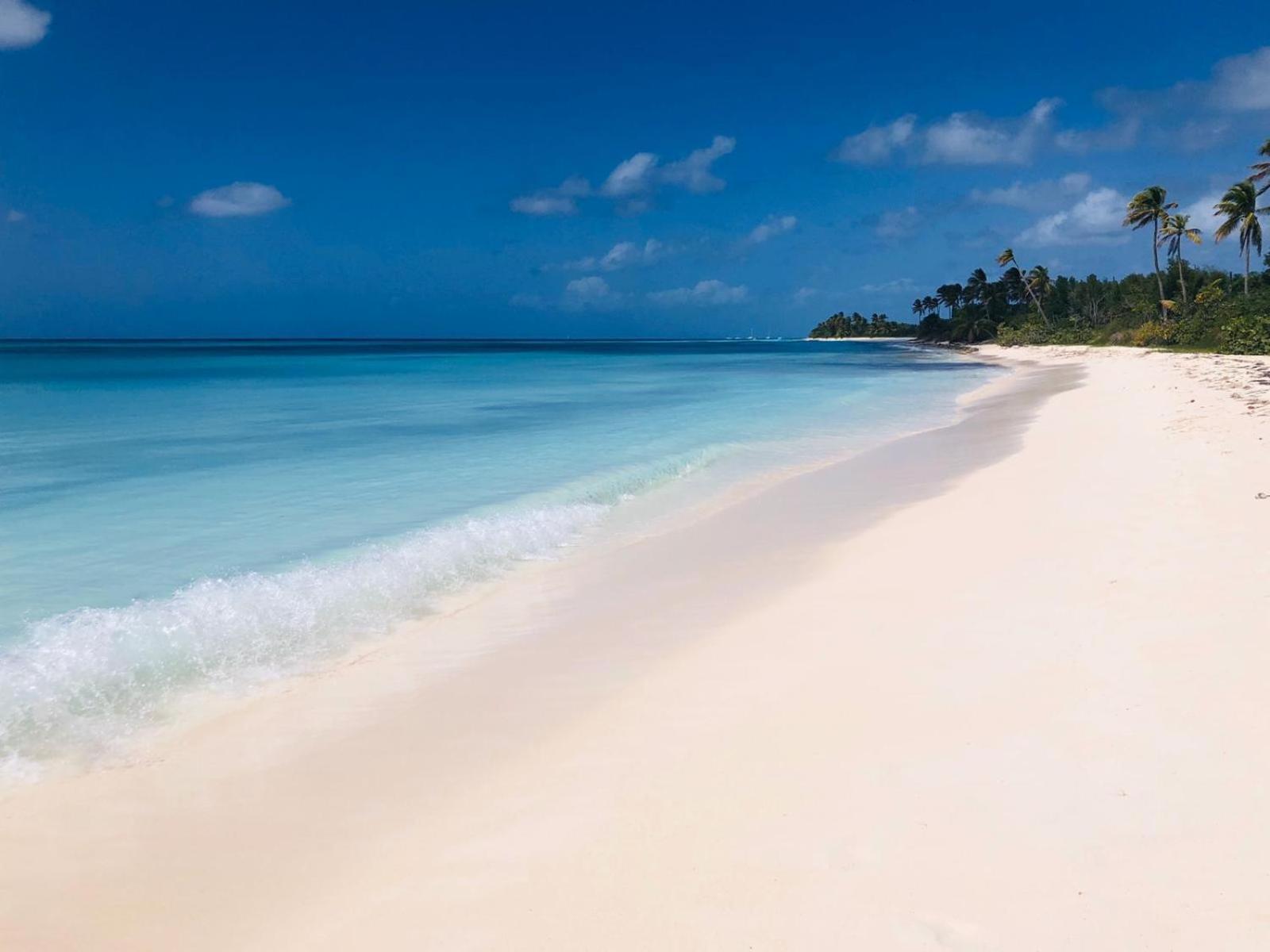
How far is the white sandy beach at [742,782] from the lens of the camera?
2.68 meters

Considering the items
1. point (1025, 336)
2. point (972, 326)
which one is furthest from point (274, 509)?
point (972, 326)

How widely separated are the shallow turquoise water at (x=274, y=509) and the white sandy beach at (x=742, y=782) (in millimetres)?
992

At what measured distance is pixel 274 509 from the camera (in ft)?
32.3

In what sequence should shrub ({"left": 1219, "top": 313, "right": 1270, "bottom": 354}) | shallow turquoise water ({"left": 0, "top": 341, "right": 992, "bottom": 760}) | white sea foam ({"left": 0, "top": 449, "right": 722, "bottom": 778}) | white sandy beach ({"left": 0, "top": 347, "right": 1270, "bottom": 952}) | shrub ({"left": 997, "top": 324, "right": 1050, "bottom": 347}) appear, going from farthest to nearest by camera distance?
1. shrub ({"left": 997, "top": 324, "right": 1050, "bottom": 347})
2. shrub ({"left": 1219, "top": 313, "right": 1270, "bottom": 354})
3. shallow turquoise water ({"left": 0, "top": 341, "right": 992, "bottom": 760})
4. white sea foam ({"left": 0, "top": 449, "right": 722, "bottom": 778})
5. white sandy beach ({"left": 0, "top": 347, "right": 1270, "bottom": 952})

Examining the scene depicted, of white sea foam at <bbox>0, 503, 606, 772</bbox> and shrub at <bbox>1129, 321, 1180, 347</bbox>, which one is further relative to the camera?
shrub at <bbox>1129, 321, 1180, 347</bbox>

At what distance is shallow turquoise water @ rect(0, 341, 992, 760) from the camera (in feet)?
17.7

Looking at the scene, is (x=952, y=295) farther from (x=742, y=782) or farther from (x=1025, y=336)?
(x=742, y=782)

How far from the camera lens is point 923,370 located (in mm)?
44969

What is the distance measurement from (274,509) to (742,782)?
8.38m

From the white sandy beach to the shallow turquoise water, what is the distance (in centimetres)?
99

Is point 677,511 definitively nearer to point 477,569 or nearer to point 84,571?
point 477,569

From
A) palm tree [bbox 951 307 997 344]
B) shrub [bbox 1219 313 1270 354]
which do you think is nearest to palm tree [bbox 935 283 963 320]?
palm tree [bbox 951 307 997 344]

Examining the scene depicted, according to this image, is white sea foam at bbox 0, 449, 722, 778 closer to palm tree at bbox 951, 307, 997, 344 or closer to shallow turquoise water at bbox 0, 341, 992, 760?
shallow turquoise water at bbox 0, 341, 992, 760

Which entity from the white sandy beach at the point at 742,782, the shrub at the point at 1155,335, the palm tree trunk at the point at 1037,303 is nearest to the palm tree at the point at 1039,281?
the palm tree trunk at the point at 1037,303
